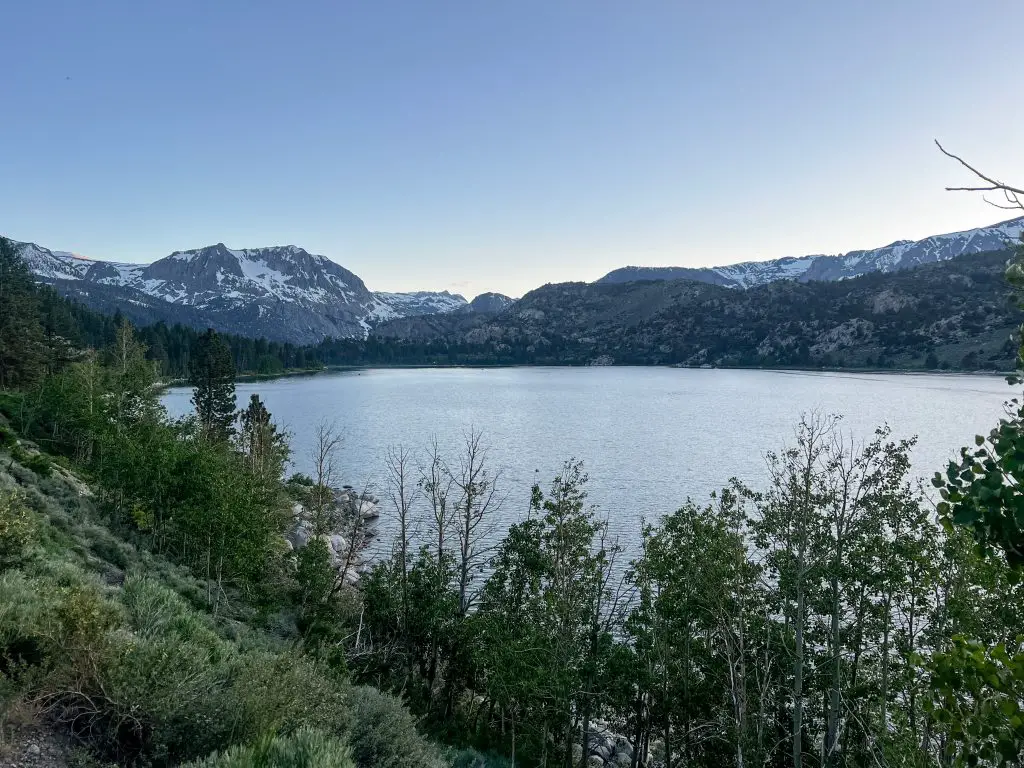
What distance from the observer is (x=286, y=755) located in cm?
697

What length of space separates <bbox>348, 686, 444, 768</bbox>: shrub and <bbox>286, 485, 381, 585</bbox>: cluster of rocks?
27983 millimetres

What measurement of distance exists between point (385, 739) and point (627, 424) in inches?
3047

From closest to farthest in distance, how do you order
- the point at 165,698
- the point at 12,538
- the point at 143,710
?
the point at 143,710 → the point at 165,698 → the point at 12,538

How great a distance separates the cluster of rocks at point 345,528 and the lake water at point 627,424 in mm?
4078

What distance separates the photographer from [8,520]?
12.7m

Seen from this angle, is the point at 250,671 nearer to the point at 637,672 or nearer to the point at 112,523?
the point at 637,672

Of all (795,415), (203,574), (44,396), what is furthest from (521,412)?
(203,574)

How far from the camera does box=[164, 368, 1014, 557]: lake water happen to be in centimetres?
5128

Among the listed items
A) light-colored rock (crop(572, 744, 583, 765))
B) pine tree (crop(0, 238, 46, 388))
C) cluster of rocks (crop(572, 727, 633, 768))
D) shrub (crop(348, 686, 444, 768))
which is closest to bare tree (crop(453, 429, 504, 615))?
light-colored rock (crop(572, 744, 583, 765))

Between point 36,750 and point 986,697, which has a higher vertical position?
point 986,697

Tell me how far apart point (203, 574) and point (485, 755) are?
1609 centimetres

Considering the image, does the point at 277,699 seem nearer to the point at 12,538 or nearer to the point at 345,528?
the point at 12,538

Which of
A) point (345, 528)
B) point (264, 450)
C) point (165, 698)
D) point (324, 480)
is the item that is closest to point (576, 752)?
point (165, 698)

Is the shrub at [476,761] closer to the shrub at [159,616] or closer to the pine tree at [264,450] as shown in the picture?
the shrub at [159,616]
